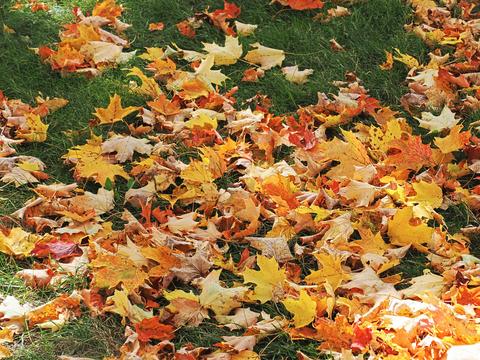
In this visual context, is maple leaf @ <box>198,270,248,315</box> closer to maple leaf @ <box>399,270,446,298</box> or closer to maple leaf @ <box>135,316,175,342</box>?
maple leaf @ <box>135,316,175,342</box>

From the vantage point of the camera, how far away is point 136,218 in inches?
116

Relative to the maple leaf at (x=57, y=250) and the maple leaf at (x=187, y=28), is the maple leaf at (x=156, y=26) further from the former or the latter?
the maple leaf at (x=57, y=250)

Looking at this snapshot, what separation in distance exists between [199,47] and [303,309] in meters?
2.17

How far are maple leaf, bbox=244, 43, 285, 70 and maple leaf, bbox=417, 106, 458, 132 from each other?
3.11 feet

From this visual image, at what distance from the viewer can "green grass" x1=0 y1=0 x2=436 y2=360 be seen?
349cm

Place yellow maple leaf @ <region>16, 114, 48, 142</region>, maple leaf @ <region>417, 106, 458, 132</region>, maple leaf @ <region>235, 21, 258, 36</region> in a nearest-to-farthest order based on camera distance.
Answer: maple leaf @ <region>417, 106, 458, 132</region> < yellow maple leaf @ <region>16, 114, 48, 142</region> < maple leaf @ <region>235, 21, 258, 36</region>

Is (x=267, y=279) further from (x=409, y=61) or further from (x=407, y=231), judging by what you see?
(x=409, y=61)

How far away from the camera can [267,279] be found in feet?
8.02

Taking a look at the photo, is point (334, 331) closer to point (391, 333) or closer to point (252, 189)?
point (391, 333)

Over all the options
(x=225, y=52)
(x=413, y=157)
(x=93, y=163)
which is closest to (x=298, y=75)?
(x=225, y=52)

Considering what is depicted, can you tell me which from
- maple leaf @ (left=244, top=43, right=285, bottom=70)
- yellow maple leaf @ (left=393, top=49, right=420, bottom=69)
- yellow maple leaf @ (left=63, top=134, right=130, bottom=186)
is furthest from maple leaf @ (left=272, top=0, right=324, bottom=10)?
yellow maple leaf @ (left=63, top=134, right=130, bottom=186)

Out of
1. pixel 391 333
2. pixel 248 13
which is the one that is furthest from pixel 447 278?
pixel 248 13

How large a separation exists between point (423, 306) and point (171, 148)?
4.75 feet

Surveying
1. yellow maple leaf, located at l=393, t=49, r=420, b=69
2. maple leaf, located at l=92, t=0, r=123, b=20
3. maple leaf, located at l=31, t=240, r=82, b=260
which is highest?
maple leaf, located at l=92, t=0, r=123, b=20
